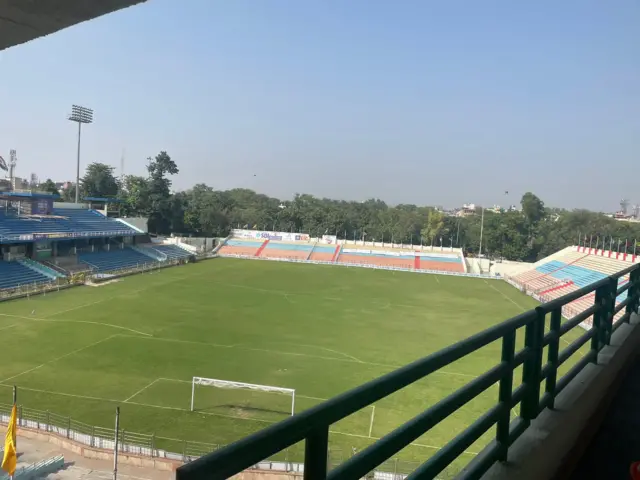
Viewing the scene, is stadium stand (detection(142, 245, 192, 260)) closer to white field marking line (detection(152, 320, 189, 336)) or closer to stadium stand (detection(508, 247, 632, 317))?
white field marking line (detection(152, 320, 189, 336))

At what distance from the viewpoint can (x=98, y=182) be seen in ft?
156

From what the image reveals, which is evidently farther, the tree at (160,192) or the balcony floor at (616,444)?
the tree at (160,192)

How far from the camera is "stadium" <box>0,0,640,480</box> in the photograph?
1.66 metres

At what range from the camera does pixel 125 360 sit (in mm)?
13789

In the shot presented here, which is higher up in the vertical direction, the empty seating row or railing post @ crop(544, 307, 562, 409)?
railing post @ crop(544, 307, 562, 409)

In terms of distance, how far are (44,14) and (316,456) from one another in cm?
153

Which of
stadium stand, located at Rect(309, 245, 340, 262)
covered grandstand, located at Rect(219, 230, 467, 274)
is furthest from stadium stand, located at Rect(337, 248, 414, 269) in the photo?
stadium stand, located at Rect(309, 245, 340, 262)

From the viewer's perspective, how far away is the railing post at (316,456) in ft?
3.23

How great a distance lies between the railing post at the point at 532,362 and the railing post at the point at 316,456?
136 cm

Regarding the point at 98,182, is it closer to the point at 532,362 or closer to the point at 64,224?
the point at 64,224

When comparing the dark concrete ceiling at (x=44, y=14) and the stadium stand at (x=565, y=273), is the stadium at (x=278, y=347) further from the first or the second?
the stadium stand at (x=565, y=273)

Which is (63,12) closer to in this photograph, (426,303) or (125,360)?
(125,360)

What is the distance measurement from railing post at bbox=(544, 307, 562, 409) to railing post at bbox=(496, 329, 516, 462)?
24.0 inches

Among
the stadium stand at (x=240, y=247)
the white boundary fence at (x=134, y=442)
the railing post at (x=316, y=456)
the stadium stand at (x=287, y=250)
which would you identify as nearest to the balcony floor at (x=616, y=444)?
the railing post at (x=316, y=456)
